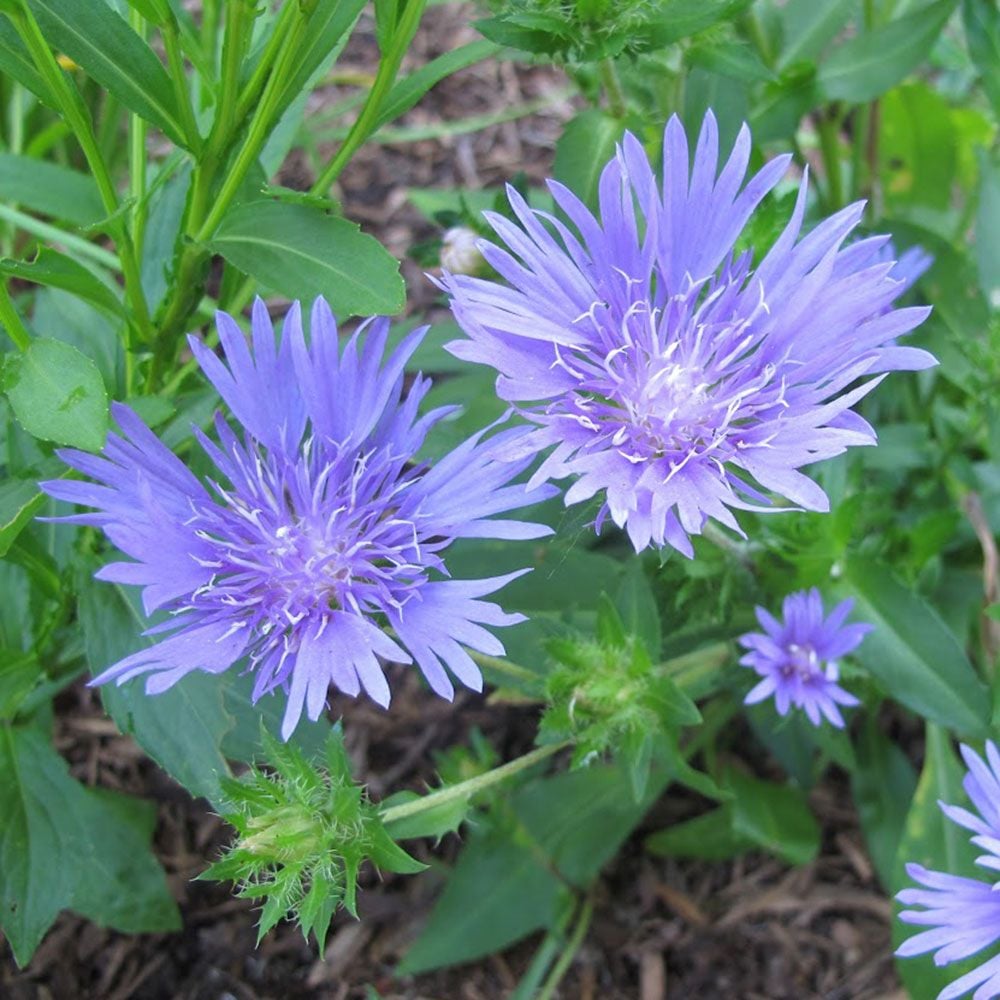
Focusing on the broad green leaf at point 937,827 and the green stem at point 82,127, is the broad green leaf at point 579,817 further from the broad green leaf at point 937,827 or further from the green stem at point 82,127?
the green stem at point 82,127

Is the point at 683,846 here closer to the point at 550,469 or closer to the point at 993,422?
the point at 993,422

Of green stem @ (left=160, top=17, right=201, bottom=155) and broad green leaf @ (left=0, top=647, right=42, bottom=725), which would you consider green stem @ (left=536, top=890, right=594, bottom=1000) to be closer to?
broad green leaf @ (left=0, top=647, right=42, bottom=725)

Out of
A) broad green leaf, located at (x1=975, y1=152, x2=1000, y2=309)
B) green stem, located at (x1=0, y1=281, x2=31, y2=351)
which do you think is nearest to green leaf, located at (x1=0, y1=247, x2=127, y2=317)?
green stem, located at (x1=0, y1=281, x2=31, y2=351)

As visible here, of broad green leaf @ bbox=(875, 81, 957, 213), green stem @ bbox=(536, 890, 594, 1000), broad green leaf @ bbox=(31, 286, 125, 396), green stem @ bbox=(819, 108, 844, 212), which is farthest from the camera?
broad green leaf @ bbox=(875, 81, 957, 213)

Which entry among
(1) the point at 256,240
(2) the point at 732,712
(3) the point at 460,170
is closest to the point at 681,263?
(1) the point at 256,240

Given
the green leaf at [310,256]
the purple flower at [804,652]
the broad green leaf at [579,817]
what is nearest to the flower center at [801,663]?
the purple flower at [804,652]

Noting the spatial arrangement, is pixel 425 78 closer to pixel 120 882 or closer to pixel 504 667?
pixel 504 667

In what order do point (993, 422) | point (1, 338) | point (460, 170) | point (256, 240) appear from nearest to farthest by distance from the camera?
point (256, 240) → point (1, 338) → point (993, 422) → point (460, 170)
